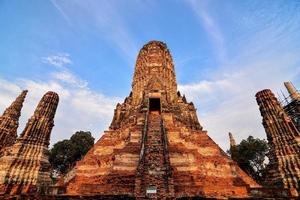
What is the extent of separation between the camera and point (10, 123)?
85.5 feet

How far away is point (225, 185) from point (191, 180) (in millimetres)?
2044

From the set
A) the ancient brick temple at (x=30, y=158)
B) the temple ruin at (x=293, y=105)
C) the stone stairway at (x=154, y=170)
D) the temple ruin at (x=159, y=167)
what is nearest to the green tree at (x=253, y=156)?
the temple ruin at (x=293, y=105)

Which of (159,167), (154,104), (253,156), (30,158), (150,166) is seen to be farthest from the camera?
(253,156)

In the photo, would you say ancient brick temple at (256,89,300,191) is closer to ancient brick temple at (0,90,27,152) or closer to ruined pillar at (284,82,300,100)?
ruined pillar at (284,82,300,100)

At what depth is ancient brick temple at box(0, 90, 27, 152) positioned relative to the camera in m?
24.8

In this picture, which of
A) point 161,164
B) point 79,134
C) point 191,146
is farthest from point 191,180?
point 79,134

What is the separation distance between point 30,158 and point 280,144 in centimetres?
1531

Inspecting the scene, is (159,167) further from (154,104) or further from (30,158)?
(154,104)

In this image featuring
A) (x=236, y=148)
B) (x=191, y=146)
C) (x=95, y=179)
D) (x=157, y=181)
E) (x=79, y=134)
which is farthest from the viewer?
(x=79, y=134)

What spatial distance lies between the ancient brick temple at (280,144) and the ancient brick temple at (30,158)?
42.8ft

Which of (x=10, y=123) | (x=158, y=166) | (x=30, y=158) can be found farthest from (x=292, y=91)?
(x=10, y=123)

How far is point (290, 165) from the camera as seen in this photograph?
12.2 metres

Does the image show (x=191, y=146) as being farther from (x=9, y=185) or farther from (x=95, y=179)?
(x=9, y=185)

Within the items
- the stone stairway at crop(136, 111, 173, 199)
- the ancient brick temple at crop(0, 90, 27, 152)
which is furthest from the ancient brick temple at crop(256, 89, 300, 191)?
the ancient brick temple at crop(0, 90, 27, 152)
